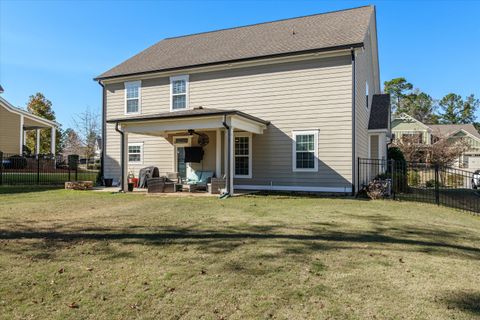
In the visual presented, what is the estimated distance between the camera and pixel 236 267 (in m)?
4.41

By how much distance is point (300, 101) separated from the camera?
44.4ft

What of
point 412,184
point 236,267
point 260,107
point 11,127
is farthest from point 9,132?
point 412,184

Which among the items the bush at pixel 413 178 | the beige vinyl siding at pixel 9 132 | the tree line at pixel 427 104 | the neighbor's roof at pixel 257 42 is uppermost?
the tree line at pixel 427 104

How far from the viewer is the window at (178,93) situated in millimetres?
15797

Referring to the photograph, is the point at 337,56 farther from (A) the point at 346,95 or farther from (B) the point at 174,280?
(B) the point at 174,280

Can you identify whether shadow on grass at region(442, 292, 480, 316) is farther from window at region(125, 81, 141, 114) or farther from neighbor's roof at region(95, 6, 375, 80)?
window at region(125, 81, 141, 114)

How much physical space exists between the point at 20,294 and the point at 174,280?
5.24 ft

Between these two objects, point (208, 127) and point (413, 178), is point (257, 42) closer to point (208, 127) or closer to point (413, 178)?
point (208, 127)

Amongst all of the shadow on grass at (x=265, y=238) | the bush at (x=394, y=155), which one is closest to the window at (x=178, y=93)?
the shadow on grass at (x=265, y=238)

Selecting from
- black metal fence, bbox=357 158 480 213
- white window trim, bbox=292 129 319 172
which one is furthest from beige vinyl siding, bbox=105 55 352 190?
black metal fence, bbox=357 158 480 213

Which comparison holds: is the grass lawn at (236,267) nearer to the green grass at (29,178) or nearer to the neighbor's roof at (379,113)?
the neighbor's roof at (379,113)

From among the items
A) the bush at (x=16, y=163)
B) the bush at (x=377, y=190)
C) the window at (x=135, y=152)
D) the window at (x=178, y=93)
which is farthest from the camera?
the bush at (x=16, y=163)

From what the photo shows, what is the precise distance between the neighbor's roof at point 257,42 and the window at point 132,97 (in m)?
0.59

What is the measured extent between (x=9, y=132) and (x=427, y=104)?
62052mm
